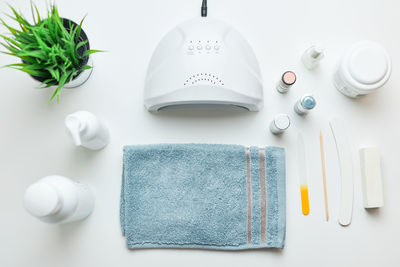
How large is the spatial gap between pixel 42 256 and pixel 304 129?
2.17ft

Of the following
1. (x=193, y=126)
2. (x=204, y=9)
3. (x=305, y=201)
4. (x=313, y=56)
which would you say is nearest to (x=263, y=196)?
(x=305, y=201)

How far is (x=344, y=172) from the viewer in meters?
0.66

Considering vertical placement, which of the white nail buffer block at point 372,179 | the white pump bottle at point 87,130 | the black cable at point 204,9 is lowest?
the white nail buffer block at point 372,179

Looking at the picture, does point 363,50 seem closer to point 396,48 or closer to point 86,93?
point 396,48

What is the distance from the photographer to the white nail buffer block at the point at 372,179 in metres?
0.65

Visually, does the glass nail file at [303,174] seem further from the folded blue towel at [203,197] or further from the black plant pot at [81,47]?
the black plant pot at [81,47]

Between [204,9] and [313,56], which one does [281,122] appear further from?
[204,9]

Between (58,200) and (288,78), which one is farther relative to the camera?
(288,78)

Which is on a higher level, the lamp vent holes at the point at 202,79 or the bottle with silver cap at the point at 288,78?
the bottle with silver cap at the point at 288,78

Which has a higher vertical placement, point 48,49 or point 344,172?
point 48,49

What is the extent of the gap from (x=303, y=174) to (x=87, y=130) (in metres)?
0.47

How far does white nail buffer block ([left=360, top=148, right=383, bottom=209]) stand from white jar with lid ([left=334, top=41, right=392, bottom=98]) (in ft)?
0.46

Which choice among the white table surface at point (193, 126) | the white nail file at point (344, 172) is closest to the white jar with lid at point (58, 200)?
the white table surface at point (193, 126)

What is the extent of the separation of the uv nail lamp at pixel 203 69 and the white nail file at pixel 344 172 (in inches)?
7.9
